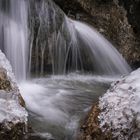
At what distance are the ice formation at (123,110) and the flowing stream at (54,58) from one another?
4.04ft

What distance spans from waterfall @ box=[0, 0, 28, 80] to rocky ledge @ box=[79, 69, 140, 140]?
10.3 ft

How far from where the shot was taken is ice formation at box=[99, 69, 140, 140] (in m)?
3.28

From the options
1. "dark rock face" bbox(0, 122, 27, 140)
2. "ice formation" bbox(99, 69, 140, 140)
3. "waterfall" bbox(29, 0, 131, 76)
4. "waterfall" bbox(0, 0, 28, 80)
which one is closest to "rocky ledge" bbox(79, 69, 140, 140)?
"ice formation" bbox(99, 69, 140, 140)

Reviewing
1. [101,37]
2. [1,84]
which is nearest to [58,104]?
[1,84]

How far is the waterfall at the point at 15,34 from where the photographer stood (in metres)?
6.78

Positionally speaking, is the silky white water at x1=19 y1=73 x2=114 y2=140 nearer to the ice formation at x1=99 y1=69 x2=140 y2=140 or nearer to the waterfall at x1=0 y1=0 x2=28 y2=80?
the waterfall at x1=0 y1=0 x2=28 y2=80

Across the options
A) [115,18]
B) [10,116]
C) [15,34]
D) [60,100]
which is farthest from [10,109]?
[115,18]

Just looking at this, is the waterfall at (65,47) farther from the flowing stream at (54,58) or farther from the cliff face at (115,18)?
the cliff face at (115,18)

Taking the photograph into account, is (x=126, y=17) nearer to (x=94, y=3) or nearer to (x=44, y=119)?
(x=94, y=3)

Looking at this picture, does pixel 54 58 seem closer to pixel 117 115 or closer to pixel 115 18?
pixel 115 18

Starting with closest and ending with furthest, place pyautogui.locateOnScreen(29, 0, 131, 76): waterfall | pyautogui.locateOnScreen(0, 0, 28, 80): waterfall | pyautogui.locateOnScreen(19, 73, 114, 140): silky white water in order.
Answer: pyautogui.locateOnScreen(19, 73, 114, 140): silky white water < pyautogui.locateOnScreen(0, 0, 28, 80): waterfall < pyautogui.locateOnScreen(29, 0, 131, 76): waterfall

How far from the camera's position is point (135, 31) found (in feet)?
32.1

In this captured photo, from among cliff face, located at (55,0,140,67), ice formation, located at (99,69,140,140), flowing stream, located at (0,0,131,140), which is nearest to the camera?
ice formation, located at (99,69,140,140)

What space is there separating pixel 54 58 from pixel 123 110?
13.7 ft
